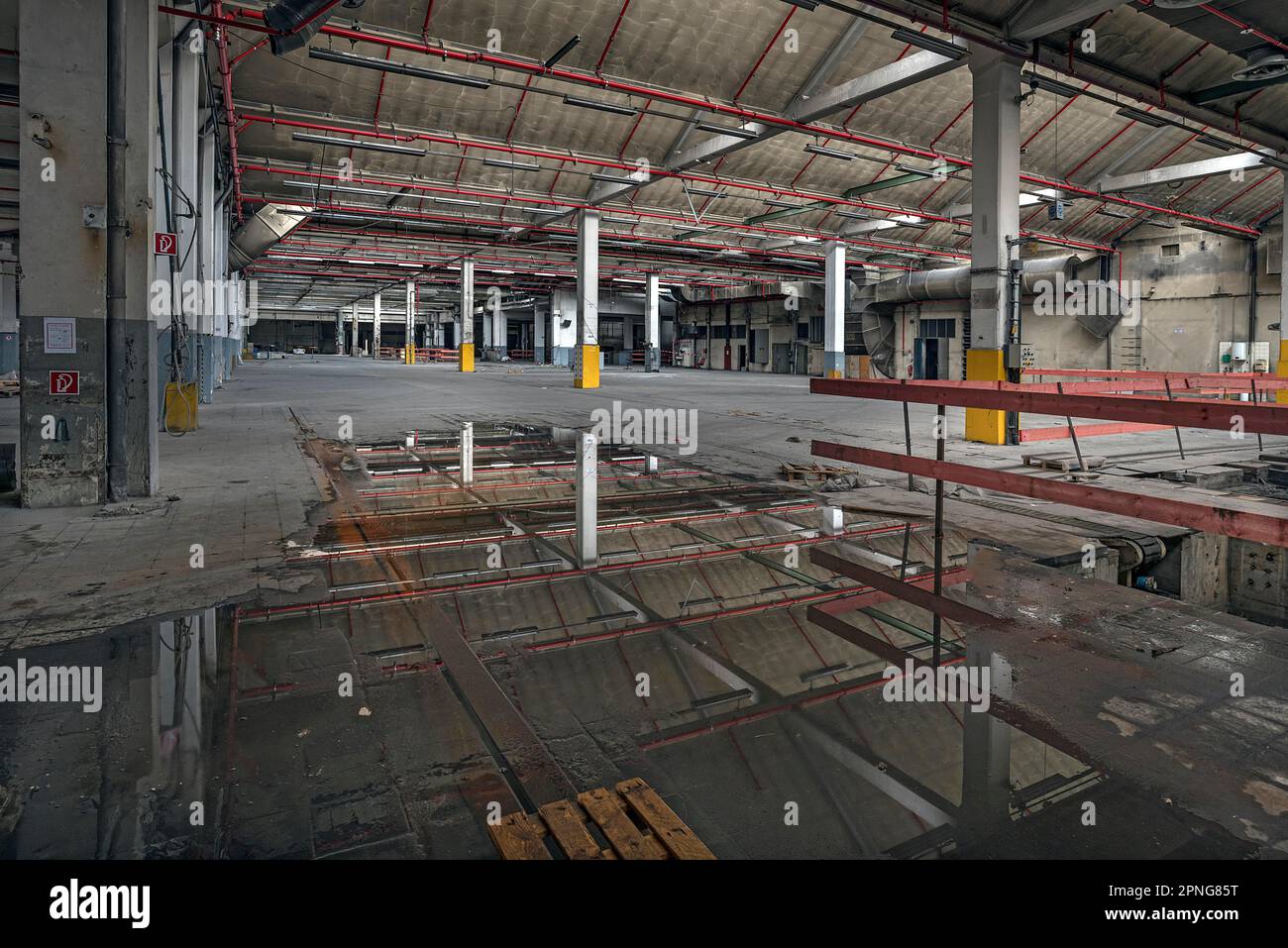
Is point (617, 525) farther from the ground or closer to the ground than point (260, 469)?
closer to the ground

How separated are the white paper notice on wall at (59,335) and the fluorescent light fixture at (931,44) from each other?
10.2m

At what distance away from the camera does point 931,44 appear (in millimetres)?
11336

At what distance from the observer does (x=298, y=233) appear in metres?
27.9

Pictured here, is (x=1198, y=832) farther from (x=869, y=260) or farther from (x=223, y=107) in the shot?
(x=869, y=260)

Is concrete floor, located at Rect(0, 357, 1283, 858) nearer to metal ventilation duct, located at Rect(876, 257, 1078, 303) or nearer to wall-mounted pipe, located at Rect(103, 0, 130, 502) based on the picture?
wall-mounted pipe, located at Rect(103, 0, 130, 502)

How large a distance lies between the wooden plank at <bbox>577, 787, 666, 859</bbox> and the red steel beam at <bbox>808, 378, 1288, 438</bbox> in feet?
9.63

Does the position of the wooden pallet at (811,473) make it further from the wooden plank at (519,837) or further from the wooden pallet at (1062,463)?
the wooden plank at (519,837)

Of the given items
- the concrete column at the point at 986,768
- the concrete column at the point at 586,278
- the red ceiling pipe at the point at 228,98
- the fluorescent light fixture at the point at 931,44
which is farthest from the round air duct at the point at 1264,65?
the concrete column at the point at 586,278

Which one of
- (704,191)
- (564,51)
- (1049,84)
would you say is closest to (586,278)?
(704,191)

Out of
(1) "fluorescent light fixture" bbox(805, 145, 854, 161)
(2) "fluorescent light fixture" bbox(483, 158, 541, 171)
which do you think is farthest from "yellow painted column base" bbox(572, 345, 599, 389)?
(1) "fluorescent light fixture" bbox(805, 145, 854, 161)

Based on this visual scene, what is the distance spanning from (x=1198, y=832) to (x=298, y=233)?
3036cm

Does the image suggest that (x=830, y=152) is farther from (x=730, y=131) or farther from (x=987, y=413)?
(x=987, y=413)

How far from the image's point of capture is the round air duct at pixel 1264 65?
1097cm

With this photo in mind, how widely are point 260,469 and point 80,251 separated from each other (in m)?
3.00
